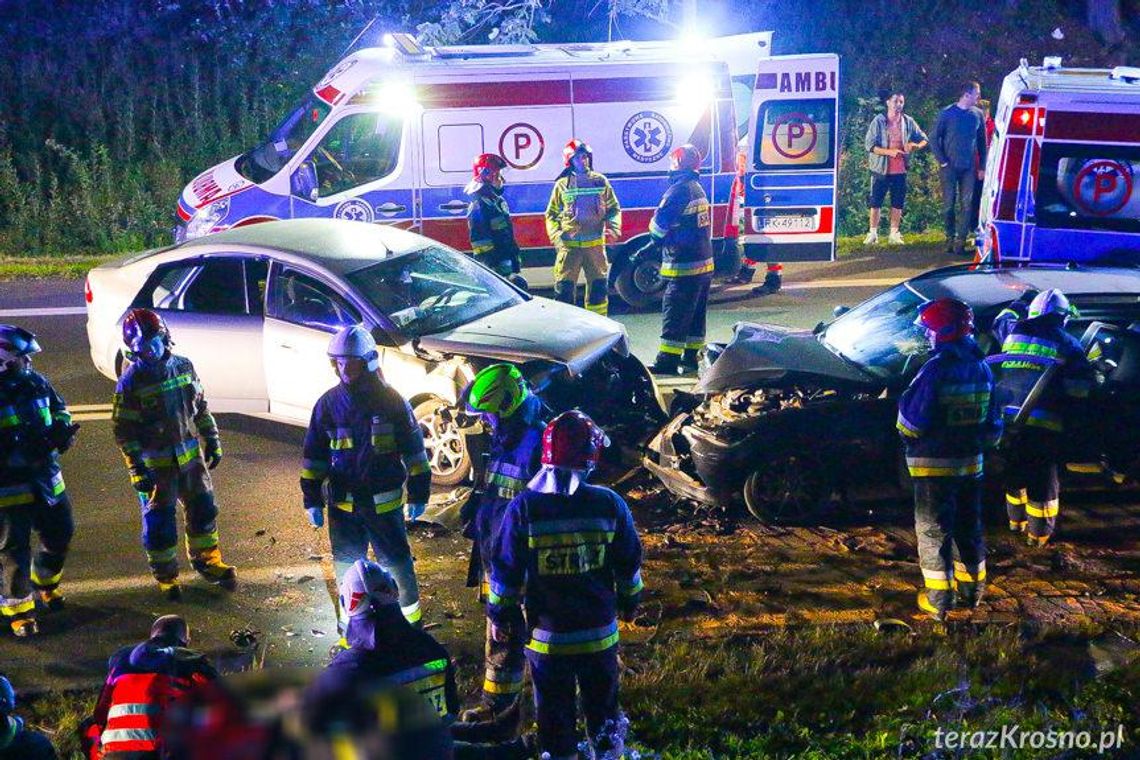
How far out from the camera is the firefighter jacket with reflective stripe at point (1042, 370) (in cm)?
719

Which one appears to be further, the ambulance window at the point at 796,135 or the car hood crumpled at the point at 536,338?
the ambulance window at the point at 796,135

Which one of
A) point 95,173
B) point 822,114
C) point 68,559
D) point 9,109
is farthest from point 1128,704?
point 9,109

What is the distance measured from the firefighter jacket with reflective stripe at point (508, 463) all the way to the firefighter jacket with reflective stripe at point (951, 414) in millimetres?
1869

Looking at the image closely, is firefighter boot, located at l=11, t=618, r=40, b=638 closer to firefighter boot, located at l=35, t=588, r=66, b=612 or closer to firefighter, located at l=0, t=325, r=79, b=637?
firefighter, located at l=0, t=325, r=79, b=637

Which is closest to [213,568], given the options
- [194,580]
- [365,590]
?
[194,580]

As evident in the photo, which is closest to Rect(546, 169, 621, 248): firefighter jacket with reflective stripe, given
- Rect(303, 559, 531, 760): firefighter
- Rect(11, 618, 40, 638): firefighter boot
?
Rect(11, 618, 40, 638): firefighter boot

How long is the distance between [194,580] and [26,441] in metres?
1.26

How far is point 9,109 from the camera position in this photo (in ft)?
62.9

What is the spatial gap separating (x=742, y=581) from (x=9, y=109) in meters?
15.8

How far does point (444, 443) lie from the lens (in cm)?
830

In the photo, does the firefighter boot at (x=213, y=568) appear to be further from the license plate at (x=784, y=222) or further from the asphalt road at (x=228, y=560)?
the license plate at (x=784, y=222)

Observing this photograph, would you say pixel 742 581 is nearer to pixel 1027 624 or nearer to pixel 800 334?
pixel 1027 624

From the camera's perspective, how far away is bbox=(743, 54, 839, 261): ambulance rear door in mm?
12773

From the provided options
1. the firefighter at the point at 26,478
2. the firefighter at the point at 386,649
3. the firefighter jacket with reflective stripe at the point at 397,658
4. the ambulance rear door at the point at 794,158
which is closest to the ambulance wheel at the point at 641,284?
the ambulance rear door at the point at 794,158
